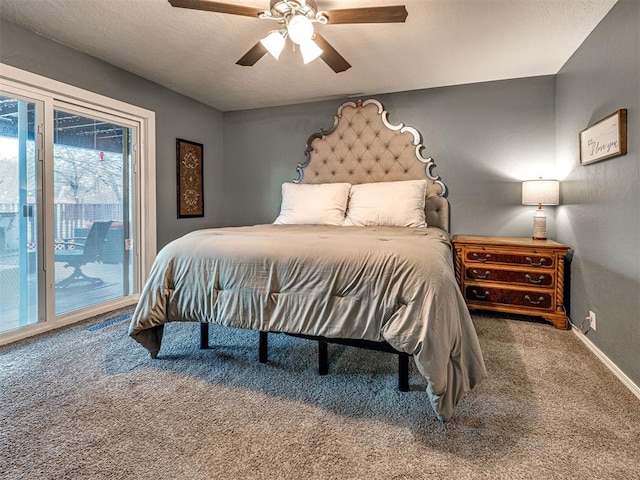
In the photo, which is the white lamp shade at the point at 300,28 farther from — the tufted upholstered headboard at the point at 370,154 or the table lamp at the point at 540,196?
the table lamp at the point at 540,196

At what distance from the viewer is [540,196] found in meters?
2.82

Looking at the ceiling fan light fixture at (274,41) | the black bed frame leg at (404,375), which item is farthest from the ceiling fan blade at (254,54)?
the black bed frame leg at (404,375)

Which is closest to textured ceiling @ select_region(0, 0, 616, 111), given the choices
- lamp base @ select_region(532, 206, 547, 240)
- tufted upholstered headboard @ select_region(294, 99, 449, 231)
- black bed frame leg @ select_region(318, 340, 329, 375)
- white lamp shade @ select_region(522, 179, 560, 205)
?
tufted upholstered headboard @ select_region(294, 99, 449, 231)

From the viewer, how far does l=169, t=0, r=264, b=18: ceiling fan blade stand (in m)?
1.77

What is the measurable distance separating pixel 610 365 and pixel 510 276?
0.95m

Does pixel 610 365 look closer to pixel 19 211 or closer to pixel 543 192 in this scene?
pixel 543 192

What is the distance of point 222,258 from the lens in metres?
1.82

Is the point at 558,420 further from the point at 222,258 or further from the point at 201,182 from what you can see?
the point at 201,182

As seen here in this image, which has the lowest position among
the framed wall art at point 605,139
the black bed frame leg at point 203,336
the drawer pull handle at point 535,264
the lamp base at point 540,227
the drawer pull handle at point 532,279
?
the black bed frame leg at point 203,336

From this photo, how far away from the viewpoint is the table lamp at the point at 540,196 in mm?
2799

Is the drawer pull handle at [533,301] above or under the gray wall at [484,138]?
under

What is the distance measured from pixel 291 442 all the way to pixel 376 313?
64 centimetres

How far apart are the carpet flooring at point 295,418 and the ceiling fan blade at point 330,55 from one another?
6.63ft

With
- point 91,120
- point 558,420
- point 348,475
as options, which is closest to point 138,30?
point 91,120
